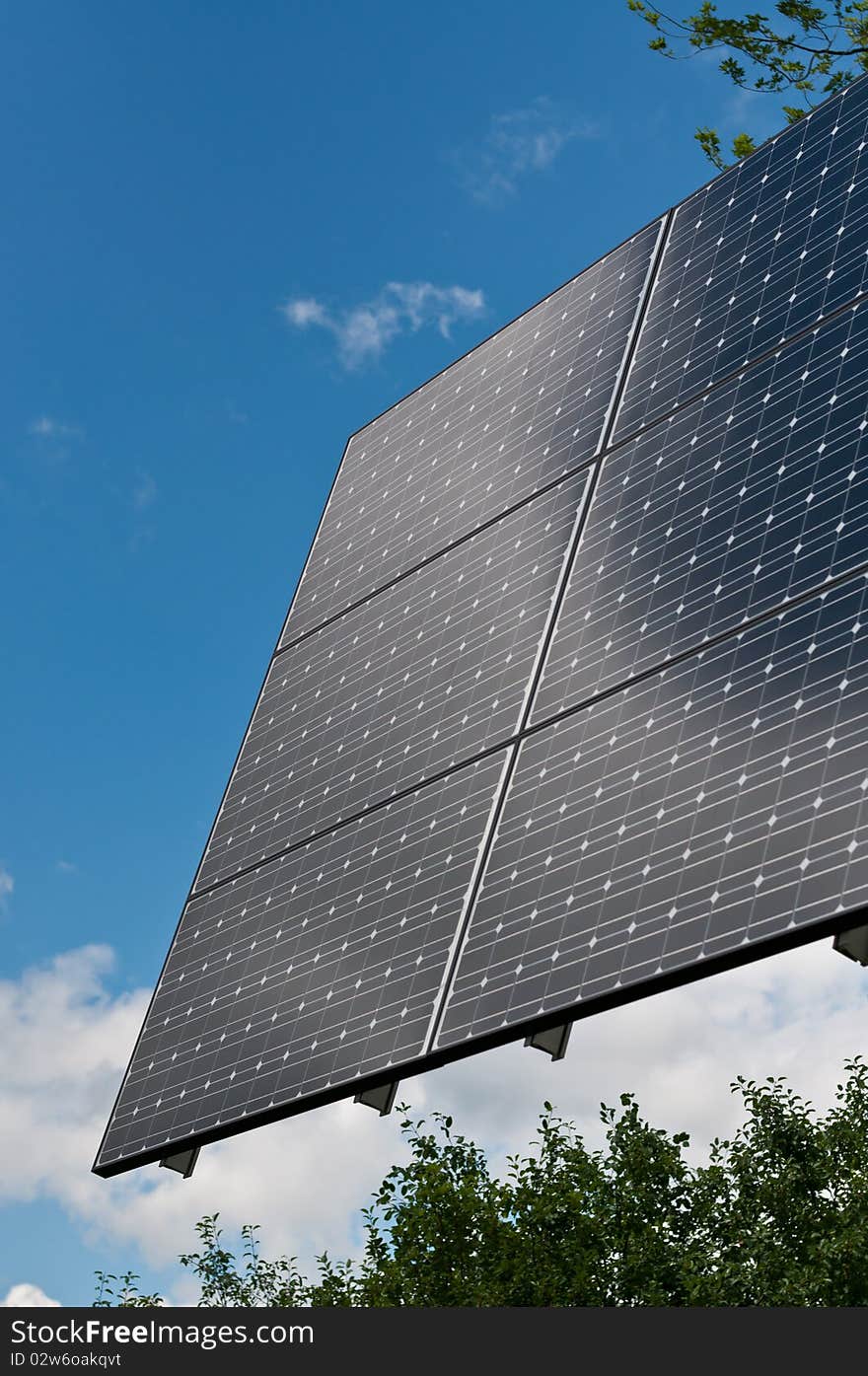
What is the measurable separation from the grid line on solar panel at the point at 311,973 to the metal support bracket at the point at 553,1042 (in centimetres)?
82

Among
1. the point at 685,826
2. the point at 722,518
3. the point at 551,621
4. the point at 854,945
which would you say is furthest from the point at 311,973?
the point at 854,945

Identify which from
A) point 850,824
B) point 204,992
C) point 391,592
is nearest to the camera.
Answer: point 850,824

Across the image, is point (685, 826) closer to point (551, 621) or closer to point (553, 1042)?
point (553, 1042)

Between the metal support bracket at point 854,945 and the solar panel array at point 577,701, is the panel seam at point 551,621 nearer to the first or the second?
the solar panel array at point 577,701

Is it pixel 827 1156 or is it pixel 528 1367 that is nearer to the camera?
pixel 528 1367

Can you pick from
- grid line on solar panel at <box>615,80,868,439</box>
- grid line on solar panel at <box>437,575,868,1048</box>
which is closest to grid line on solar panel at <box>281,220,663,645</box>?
grid line on solar panel at <box>615,80,868,439</box>

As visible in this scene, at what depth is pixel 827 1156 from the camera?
20.9m

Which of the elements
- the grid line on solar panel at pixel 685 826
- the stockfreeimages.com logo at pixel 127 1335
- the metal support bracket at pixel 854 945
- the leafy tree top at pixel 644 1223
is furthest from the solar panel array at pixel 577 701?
the leafy tree top at pixel 644 1223

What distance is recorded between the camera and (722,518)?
10484 mm

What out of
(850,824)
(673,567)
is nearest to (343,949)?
(673,567)

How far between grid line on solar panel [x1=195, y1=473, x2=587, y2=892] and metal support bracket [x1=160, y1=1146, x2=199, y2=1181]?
8.89ft

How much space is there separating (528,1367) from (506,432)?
10.1 m

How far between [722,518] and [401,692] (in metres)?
3.53

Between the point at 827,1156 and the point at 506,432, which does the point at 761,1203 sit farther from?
the point at 506,432
